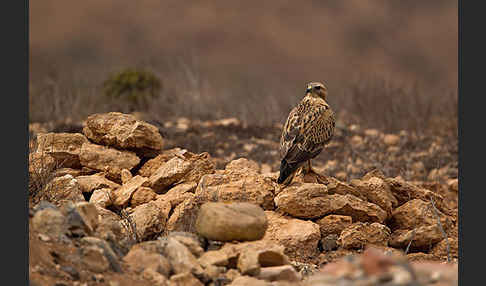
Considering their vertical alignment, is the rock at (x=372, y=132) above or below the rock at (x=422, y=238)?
above

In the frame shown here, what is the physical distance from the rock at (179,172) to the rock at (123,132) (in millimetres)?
396

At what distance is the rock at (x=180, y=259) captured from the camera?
180 inches

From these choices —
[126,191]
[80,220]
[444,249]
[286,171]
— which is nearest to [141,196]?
[126,191]

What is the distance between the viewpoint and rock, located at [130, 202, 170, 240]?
225 inches

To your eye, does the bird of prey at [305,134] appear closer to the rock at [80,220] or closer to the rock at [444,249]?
the rock at [444,249]

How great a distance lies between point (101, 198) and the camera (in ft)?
21.6

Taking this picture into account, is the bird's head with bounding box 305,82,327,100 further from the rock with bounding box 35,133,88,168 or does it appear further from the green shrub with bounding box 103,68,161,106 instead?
the green shrub with bounding box 103,68,161,106

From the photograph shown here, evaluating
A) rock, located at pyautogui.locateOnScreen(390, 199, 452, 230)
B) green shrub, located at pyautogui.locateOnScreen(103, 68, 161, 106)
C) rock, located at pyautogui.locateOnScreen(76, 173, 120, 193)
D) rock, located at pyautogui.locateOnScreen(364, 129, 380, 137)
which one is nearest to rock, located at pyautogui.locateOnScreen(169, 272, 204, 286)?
rock, located at pyautogui.locateOnScreen(76, 173, 120, 193)

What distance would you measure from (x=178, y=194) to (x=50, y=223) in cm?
199

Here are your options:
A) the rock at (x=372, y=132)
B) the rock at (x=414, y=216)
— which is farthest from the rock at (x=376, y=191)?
the rock at (x=372, y=132)

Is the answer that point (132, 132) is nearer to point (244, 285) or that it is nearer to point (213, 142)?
point (244, 285)

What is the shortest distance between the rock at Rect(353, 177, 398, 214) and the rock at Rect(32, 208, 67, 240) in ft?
10.7

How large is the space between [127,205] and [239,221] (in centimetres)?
189

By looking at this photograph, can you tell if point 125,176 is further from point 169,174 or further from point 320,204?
point 320,204
